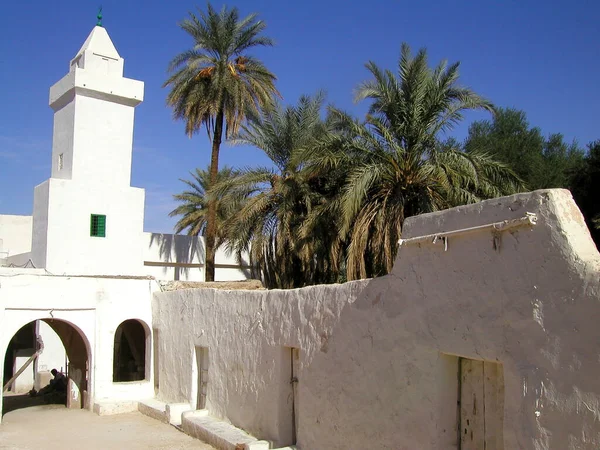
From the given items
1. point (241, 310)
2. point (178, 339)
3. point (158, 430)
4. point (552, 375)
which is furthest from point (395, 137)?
point (552, 375)

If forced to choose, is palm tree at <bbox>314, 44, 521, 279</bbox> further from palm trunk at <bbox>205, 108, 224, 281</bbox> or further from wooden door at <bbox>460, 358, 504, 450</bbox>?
palm trunk at <bbox>205, 108, 224, 281</bbox>

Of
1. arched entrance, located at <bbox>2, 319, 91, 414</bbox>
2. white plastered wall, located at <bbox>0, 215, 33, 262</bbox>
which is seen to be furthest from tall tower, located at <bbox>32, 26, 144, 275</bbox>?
white plastered wall, located at <bbox>0, 215, 33, 262</bbox>

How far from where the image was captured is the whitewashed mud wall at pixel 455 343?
16.8 ft

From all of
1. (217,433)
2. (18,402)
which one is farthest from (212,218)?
(217,433)

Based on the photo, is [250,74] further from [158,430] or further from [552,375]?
[552,375]

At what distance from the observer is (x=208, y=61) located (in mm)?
20266

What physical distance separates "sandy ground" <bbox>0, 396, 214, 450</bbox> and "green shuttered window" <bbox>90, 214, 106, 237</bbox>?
5817 millimetres

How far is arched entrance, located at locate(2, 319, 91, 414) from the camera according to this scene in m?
15.1

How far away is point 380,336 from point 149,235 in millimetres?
16632

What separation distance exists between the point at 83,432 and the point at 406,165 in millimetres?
8429

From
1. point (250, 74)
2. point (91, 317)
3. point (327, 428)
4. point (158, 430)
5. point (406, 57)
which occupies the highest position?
point (250, 74)

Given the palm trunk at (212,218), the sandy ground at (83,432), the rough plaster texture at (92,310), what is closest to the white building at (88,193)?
the palm trunk at (212,218)

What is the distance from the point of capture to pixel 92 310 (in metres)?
14.5

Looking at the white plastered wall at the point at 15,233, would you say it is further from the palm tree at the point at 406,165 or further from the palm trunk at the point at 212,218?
the palm tree at the point at 406,165
